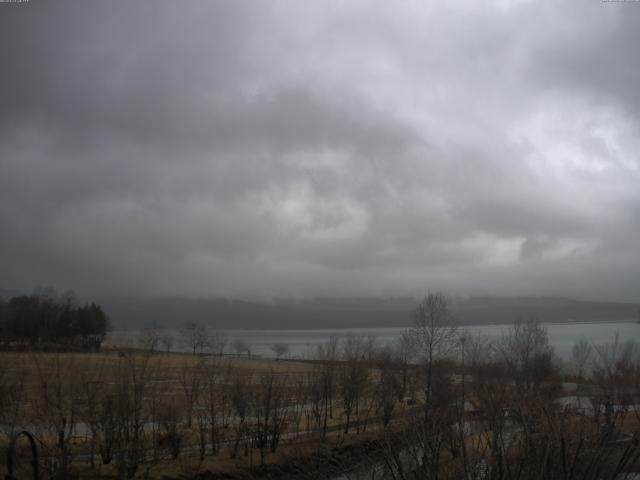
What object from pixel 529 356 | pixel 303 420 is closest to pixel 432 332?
pixel 529 356

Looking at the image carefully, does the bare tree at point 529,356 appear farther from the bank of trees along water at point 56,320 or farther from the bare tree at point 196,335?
the bare tree at point 196,335

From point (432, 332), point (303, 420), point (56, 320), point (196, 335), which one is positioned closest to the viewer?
point (303, 420)

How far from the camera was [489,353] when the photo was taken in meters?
81.1

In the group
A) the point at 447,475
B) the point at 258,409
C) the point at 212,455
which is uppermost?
the point at 447,475

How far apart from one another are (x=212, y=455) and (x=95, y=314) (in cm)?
11968

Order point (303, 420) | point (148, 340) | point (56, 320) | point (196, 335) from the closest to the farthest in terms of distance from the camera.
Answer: point (303, 420) → point (148, 340) → point (56, 320) → point (196, 335)

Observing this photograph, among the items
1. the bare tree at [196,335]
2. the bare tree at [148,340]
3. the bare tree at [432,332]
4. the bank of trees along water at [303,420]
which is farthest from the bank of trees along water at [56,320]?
the bank of trees along water at [303,420]

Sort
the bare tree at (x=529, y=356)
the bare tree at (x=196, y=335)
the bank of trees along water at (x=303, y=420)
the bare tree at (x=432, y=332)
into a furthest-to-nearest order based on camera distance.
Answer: the bare tree at (x=196, y=335) < the bare tree at (x=432, y=332) < the bare tree at (x=529, y=356) < the bank of trees along water at (x=303, y=420)

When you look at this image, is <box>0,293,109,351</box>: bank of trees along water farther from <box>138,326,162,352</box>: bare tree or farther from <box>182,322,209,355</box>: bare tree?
<box>182,322,209,355</box>: bare tree

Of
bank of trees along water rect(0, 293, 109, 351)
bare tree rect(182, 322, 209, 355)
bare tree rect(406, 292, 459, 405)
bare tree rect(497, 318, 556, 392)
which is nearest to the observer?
bare tree rect(497, 318, 556, 392)

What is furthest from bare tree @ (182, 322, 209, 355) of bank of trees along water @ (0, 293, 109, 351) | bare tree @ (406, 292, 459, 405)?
bare tree @ (406, 292, 459, 405)

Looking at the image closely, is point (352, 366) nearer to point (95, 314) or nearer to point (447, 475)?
point (447, 475)

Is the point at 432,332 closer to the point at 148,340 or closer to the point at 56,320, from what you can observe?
the point at 148,340

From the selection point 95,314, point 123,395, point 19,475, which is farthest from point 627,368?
point 95,314
